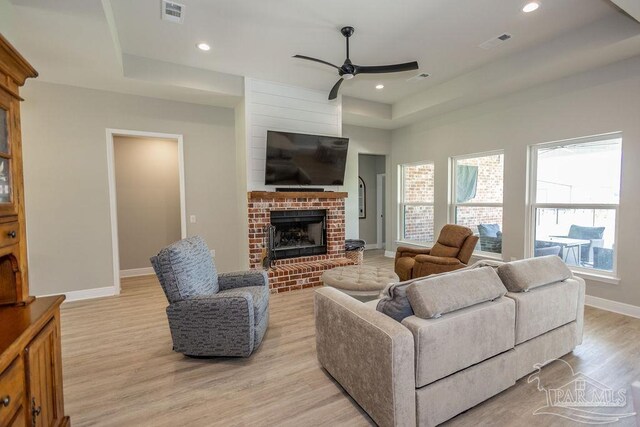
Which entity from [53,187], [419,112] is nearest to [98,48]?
[53,187]

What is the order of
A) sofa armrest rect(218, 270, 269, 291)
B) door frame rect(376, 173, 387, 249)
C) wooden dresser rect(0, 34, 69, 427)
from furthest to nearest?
door frame rect(376, 173, 387, 249)
sofa armrest rect(218, 270, 269, 291)
wooden dresser rect(0, 34, 69, 427)

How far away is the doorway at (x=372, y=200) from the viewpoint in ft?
24.9

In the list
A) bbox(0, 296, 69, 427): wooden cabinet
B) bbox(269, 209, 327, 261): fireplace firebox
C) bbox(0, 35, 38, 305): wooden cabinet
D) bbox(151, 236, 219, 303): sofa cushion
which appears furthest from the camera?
bbox(269, 209, 327, 261): fireplace firebox

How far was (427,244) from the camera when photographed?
240 inches

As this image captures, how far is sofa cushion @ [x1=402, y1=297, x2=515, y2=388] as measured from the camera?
1.59 metres

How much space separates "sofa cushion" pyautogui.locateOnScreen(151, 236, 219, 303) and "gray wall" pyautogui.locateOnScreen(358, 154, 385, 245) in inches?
211

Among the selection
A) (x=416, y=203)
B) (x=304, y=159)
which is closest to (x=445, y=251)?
(x=416, y=203)

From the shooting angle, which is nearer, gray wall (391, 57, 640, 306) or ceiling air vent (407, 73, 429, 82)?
gray wall (391, 57, 640, 306)

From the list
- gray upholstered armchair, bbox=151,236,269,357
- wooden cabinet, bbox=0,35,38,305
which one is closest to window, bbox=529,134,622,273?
gray upholstered armchair, bbox=151,236,269,357

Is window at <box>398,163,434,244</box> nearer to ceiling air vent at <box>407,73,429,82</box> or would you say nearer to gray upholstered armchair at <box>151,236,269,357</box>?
ceiling air vent at <box>407,73,429,82</box>

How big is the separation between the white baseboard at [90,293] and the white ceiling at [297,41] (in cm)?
281

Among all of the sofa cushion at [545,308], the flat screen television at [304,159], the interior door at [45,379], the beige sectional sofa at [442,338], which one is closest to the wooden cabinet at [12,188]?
the interior door at [45,379]

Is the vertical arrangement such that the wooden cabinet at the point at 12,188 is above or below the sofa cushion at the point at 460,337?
above

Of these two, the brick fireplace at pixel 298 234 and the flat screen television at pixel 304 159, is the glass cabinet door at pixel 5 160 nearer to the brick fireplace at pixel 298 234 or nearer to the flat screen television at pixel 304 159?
the brick fireplace at pixel 298 234
